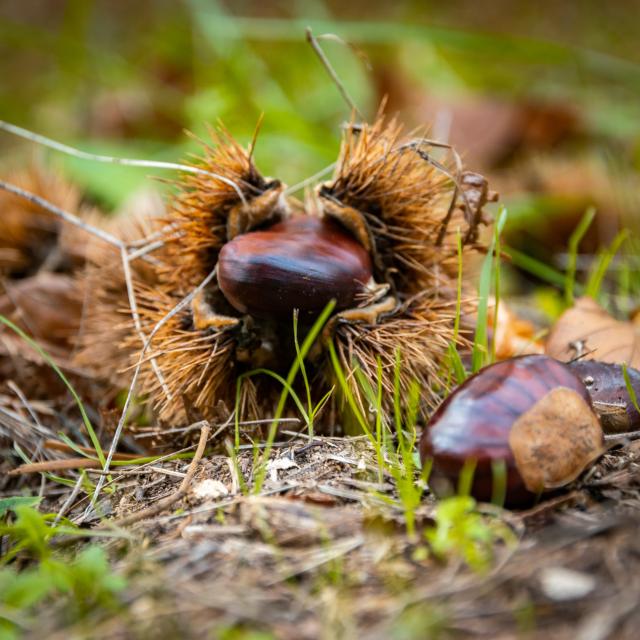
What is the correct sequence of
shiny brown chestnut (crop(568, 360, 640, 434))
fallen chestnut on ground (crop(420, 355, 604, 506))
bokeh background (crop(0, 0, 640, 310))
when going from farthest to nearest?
bokeh background (crop(0, 0, 640, 310))
shiny brown chestnut (crop(568, 360, 640, 434))
fallen chestnut on ground (crop(420, 355, 604, 506))

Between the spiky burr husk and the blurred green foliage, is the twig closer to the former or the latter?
the spiky burr husk

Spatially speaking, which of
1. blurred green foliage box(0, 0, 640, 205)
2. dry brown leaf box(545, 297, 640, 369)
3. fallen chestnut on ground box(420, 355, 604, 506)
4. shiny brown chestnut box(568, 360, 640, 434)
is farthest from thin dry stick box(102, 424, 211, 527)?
blurred green foliage box(0, 0, 640, 205)

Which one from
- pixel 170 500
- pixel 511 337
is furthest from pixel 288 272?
pixel 511 337

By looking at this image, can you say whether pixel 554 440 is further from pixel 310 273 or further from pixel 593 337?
pixel 593 337

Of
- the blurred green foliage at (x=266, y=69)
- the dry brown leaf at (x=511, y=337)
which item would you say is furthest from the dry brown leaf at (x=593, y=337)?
the blurred green foliage at (x=266, y=69)

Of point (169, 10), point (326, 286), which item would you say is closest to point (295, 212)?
point (326, 286)
